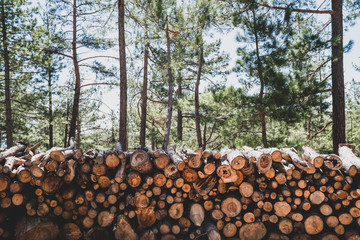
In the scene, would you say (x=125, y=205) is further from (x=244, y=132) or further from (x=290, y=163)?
(x=244, y=132)

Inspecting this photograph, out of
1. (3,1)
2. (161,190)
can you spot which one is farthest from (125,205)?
(3,1)

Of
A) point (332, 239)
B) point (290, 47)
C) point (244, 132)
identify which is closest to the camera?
point (332, 239)

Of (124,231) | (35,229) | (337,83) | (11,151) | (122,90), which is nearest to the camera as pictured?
(35,229)

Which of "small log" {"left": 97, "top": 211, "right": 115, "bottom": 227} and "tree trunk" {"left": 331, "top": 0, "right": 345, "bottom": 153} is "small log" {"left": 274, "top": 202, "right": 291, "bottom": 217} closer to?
"small log" {"left": 97, "top": 211, "right": 115, "bottom": 227}

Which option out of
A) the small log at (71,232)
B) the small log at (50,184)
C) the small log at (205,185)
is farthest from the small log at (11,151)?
the small log at (205,185)

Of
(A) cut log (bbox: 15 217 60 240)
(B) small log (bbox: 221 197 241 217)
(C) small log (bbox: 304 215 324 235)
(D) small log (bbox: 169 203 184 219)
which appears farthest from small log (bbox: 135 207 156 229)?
(C) small log (bbox: 304 215 324 235)

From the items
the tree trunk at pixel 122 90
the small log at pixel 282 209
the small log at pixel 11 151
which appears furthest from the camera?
the tree trunk at pixel 122 90

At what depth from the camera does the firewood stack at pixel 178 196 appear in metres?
2.90

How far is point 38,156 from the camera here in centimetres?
320

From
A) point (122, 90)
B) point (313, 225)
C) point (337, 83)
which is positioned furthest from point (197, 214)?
point (337, 83)

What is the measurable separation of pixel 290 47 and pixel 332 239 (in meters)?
5.47

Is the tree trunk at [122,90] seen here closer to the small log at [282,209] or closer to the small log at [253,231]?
the small log at [253,231]

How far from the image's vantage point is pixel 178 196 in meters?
3.07

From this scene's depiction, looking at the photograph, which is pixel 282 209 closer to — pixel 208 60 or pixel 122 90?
pixel 122 90
